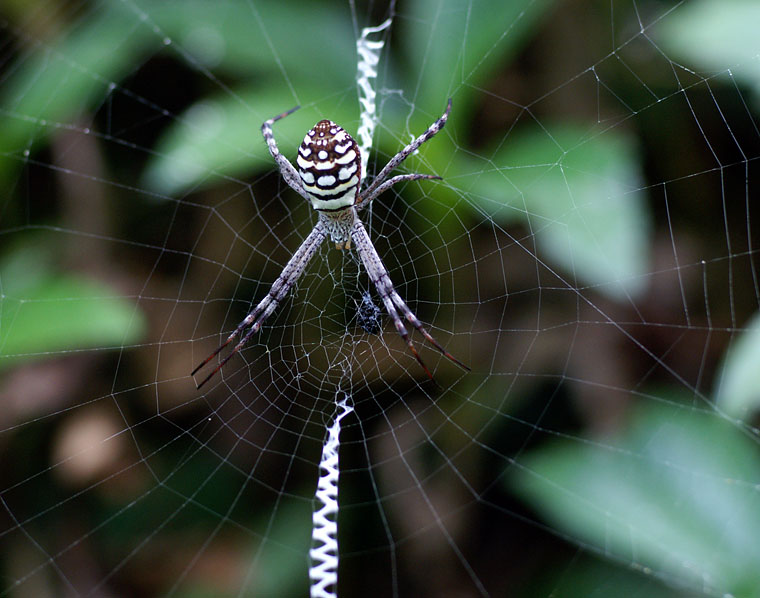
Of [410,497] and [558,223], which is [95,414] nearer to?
[410,497]

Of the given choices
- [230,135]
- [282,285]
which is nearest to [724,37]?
[230,135]

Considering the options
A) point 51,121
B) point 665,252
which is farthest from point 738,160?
point 51,121

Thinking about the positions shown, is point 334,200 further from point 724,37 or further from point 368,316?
point 724,37

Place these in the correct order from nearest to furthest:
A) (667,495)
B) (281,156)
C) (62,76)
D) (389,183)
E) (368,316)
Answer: (667,495) → (389,183) → (281,156) → (62,76) → (368,316)

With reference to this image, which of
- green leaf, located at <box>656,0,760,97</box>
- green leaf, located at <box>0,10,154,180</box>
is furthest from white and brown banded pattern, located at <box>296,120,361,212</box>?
green leaf, located at <box>656,0,760,97</box>

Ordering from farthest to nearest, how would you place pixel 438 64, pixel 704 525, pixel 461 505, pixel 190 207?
1. pixel 190 207
2. pixel 461 505
3. pixel 438 64
4. pixel 704 525

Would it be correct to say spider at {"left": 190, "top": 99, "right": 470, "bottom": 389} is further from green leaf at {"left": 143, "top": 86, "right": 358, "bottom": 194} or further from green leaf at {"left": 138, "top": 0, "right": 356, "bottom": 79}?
green leaf at {"left": 138, "top": 0, "right": 356, "bottom": 79}
